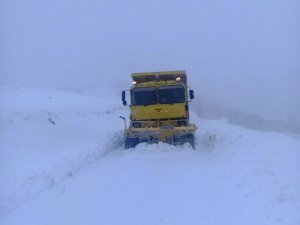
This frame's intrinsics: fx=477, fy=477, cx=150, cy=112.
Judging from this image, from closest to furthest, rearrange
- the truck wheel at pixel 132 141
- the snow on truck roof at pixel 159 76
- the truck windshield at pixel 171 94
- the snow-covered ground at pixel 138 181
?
the snow-covered ground at pixel 138 181 < the truck wheel at pixel 132 141 < the truck windshield at pixel 171 94 < the snow on truck roof at pixel 159 76

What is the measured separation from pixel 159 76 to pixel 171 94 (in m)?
1.18

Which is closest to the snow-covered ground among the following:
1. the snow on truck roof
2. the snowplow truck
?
the snowplow truck

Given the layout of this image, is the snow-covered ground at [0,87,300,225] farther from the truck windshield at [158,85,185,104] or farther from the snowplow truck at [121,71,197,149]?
the truck windshield at [158,85,185,104]

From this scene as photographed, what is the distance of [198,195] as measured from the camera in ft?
32.4

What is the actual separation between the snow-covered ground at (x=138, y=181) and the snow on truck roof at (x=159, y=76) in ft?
9.66

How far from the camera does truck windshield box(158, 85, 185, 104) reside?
749 inches

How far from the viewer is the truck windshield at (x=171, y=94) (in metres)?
19.0

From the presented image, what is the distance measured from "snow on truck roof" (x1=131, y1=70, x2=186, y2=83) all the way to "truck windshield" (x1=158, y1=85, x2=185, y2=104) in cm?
83

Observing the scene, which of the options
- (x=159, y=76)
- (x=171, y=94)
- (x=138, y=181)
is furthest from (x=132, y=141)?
(x=138, y=181)

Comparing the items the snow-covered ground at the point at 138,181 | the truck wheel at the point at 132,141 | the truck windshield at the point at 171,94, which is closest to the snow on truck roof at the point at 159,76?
the truck windshield at the point at 171,94

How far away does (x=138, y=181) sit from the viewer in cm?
1141

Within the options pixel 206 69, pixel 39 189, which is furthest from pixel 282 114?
pixel 39 189

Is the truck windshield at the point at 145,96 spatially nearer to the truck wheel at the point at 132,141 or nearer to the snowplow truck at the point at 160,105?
the snowplow truck at the point at 160,105

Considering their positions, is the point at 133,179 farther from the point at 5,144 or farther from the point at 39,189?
the point at 5,144
